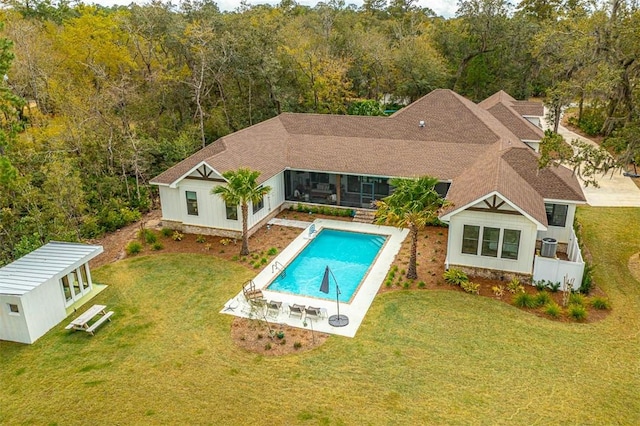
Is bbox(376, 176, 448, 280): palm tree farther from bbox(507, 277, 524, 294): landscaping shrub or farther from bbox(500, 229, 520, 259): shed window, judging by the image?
bbox(507, 277, 524, 294): landscaping shrub

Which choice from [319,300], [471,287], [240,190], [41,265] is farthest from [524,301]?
[41,265]

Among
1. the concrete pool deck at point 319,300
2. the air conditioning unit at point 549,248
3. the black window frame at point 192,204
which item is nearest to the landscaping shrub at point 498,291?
the air conditioning unit at point 549,248

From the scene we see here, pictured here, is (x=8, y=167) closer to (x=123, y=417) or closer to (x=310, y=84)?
(x=123, y=417)

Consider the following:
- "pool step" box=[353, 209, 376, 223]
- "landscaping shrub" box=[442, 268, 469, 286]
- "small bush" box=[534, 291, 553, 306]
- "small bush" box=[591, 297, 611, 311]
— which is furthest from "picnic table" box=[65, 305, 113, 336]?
"small bush" box=[591, 297, 611, 311]

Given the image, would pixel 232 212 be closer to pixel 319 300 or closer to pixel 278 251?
pixel 278 251

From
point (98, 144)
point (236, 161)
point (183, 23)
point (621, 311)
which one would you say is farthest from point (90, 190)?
point (621, 311)
